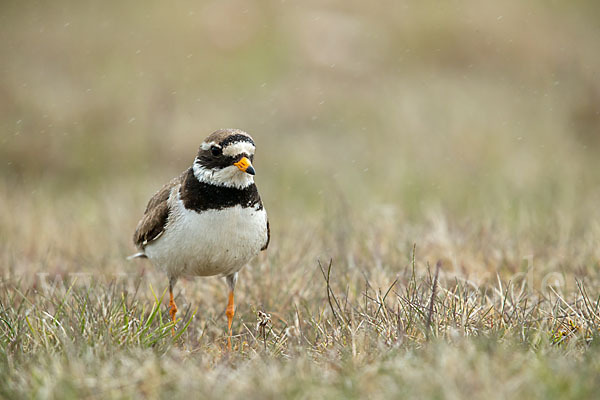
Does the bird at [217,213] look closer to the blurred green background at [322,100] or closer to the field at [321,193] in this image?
the field at [321,193]

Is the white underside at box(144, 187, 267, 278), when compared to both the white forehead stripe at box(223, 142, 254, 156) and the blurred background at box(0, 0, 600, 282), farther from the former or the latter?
the blurred background at box(0, 0, 600, 282)

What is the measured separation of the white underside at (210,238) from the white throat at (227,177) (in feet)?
0.53

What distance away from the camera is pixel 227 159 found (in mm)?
4879

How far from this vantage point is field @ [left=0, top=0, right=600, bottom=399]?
3.89 m

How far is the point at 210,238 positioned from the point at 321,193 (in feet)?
16.2

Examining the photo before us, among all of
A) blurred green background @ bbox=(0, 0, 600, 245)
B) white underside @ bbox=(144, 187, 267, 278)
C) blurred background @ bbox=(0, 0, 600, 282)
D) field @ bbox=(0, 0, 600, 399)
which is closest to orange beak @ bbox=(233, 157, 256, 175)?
white underside @ bbox=(144, 187, 267, 278)

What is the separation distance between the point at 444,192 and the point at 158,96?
4.99 metres

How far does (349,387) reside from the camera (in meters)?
3.56

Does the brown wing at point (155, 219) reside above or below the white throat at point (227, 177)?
below

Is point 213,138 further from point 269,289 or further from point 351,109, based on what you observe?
point 351,109

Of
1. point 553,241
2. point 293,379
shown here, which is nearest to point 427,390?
point 293,379

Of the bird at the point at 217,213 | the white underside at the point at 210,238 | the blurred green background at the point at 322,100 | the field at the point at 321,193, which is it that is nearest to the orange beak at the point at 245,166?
the bird at the point at 217,213

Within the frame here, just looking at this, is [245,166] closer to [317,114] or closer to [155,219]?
[155,219]

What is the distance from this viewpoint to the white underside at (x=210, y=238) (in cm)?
493
